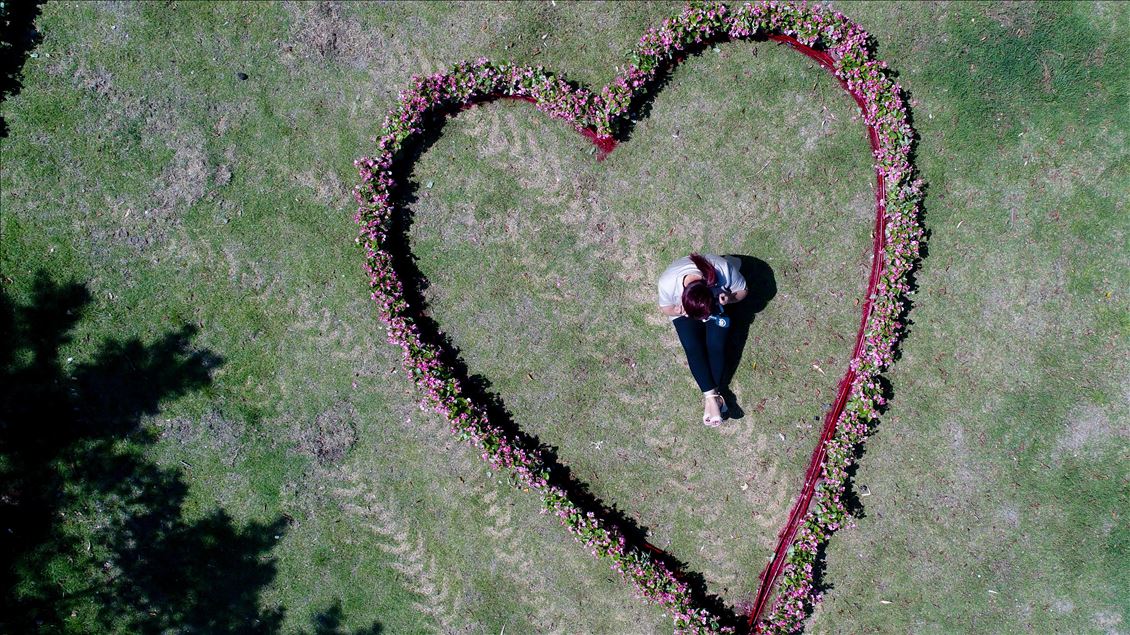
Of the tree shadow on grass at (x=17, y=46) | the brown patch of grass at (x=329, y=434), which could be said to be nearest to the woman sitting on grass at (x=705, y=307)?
the brown patch of grass at (x=329, y=434)

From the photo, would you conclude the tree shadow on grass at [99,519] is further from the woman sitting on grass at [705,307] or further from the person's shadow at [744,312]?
the person's shadow at [744,312]

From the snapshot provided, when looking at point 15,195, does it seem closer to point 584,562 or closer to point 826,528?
point 584,562

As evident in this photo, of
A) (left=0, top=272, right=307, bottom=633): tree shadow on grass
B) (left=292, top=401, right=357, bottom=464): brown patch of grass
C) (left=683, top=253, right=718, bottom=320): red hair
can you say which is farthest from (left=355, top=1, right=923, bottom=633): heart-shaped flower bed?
(left=0, top=272, right=307, bottom=633): tree shadow on grass

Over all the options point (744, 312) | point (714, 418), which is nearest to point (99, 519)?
point (714, 418)

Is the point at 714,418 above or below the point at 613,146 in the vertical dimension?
below

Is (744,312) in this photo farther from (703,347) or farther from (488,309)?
(488,309)

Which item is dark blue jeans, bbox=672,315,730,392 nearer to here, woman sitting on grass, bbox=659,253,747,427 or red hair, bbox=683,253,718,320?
woman sitting on grass, bbox=659,253,747,427
